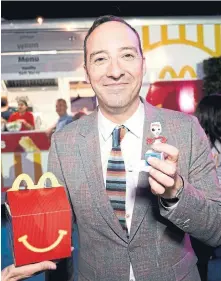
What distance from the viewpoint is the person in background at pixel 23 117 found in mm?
5148

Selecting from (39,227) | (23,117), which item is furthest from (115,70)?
(23,117)

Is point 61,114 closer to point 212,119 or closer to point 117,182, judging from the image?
point 212,119

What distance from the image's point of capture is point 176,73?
5215 mm

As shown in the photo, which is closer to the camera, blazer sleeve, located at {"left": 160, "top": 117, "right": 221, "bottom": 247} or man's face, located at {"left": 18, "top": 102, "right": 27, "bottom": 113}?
blazer sleeve, located at {"left": 160, "top": 117, "right": 221, "bottom": 247}

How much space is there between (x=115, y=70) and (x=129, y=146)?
287 millimetres

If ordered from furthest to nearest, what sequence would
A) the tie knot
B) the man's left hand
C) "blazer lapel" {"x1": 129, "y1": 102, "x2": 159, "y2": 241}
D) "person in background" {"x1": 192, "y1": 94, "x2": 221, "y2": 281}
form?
"person in background" {"x1": 192, "y1": 94, "x2": 221, "y2": 281} → the tie knot → "blazer lapel" {"x1": 129, "y1": 102, "x2": 159, "y2": 241} → the man's left hand

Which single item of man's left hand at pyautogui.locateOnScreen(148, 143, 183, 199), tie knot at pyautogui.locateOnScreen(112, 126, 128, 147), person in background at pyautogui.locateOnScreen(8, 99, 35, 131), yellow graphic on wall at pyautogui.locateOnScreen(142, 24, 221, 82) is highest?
yellow graphic on wall at pyautogui.locateOnScreen(142, 24, 221, 82)

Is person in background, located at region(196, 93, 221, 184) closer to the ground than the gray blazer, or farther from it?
farther from it

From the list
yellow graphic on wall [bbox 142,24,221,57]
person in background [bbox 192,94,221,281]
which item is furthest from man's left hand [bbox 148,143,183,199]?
yellow graphic on wall [bbox 142,24,221,57]

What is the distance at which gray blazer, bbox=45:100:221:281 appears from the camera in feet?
4.17

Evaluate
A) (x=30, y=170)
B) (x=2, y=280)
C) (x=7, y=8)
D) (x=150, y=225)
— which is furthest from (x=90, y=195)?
(x=7, y=8)

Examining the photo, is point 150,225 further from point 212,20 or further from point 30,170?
point 212,20

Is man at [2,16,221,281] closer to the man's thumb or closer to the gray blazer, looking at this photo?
the gray blazer

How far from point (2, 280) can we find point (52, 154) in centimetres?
51
